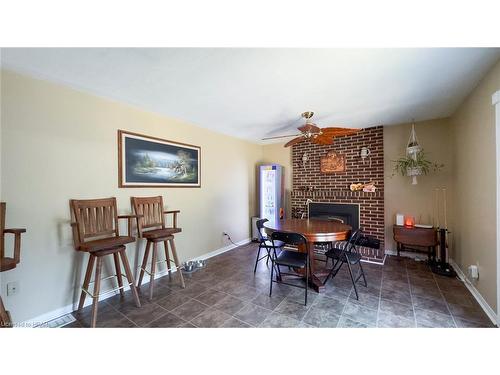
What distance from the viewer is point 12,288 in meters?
1.65

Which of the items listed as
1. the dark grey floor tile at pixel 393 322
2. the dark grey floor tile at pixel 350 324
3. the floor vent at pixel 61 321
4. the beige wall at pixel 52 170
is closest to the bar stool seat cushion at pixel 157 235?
the beige wall at pixel 52 170

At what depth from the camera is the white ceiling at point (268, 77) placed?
1.54m

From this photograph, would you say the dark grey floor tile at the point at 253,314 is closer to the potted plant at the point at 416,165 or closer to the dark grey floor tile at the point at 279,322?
the dark grey floor tile at the point at 279,322

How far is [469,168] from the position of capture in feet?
7.63

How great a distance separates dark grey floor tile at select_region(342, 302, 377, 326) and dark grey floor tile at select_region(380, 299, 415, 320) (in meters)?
0.15

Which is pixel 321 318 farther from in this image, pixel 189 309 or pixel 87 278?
pixel 87 278

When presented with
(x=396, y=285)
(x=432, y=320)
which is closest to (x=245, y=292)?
(x=432, y=320)

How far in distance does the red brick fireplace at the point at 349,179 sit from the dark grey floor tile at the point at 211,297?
2603 mm

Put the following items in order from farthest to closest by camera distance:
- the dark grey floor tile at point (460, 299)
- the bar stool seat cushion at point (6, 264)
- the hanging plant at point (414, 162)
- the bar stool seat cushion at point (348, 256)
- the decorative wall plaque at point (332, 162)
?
A: the decorative wall plaque at point (332, 162) → the hanging plant at point (414, 162) → the bar stool seat cushion at point (348, 256) → the dark grey floor tile at point (460, 299) → the bar stool seat cushion at point (6, 264)

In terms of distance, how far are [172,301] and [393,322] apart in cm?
219

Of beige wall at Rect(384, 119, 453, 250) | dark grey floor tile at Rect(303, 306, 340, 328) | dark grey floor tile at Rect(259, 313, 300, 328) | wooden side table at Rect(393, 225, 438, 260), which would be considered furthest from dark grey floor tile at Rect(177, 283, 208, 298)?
beige wall at Rect(384, 119, 453, 250)

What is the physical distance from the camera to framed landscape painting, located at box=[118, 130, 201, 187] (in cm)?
242
